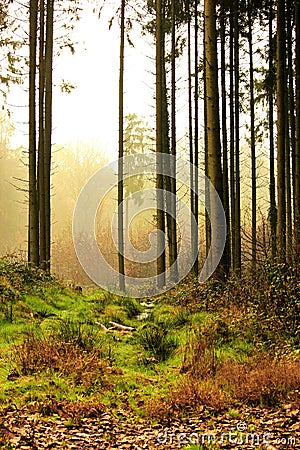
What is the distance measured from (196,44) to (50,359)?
16.4 meters

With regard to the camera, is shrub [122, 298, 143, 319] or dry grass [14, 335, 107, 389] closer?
dry grass [14, 335, 107, 389]

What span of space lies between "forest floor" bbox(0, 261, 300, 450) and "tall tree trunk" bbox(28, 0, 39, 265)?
5.72m

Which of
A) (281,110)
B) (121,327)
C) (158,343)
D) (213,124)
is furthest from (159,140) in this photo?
(158,343)

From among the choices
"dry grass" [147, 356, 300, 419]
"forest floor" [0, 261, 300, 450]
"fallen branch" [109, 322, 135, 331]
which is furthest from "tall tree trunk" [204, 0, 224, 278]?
"dry grass" [147, 356, 300, 419]

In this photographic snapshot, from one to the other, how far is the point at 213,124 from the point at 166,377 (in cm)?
710

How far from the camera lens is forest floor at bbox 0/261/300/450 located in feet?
15.9

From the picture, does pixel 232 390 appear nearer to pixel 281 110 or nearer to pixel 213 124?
pixel 213 124

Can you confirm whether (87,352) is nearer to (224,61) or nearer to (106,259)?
(224,61)

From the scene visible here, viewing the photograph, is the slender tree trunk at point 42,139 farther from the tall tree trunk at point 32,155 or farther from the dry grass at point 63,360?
the dry grass at point 63,360

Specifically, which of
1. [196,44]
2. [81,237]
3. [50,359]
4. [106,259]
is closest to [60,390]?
[50,359]

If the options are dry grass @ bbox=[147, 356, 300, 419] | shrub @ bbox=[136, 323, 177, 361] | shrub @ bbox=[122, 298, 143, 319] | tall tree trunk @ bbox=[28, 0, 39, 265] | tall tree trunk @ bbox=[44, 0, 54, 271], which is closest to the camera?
dry grass @ bbox=[147, 356, 300, 419]

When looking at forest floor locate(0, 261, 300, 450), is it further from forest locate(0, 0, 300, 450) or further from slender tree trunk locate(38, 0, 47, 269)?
slender tree trunk locate(38, 0, 47, 269)

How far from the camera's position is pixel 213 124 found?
12.1 m

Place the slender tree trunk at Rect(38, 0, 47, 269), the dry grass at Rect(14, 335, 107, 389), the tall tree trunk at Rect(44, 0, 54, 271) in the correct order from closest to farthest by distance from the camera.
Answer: the dry grass at Rect(14, 335, 107, 389) → the slender tree trunk at Rect(38, 0, 47, 269) → the tall tree trunk at Rect(44, 0, 54, 271)
